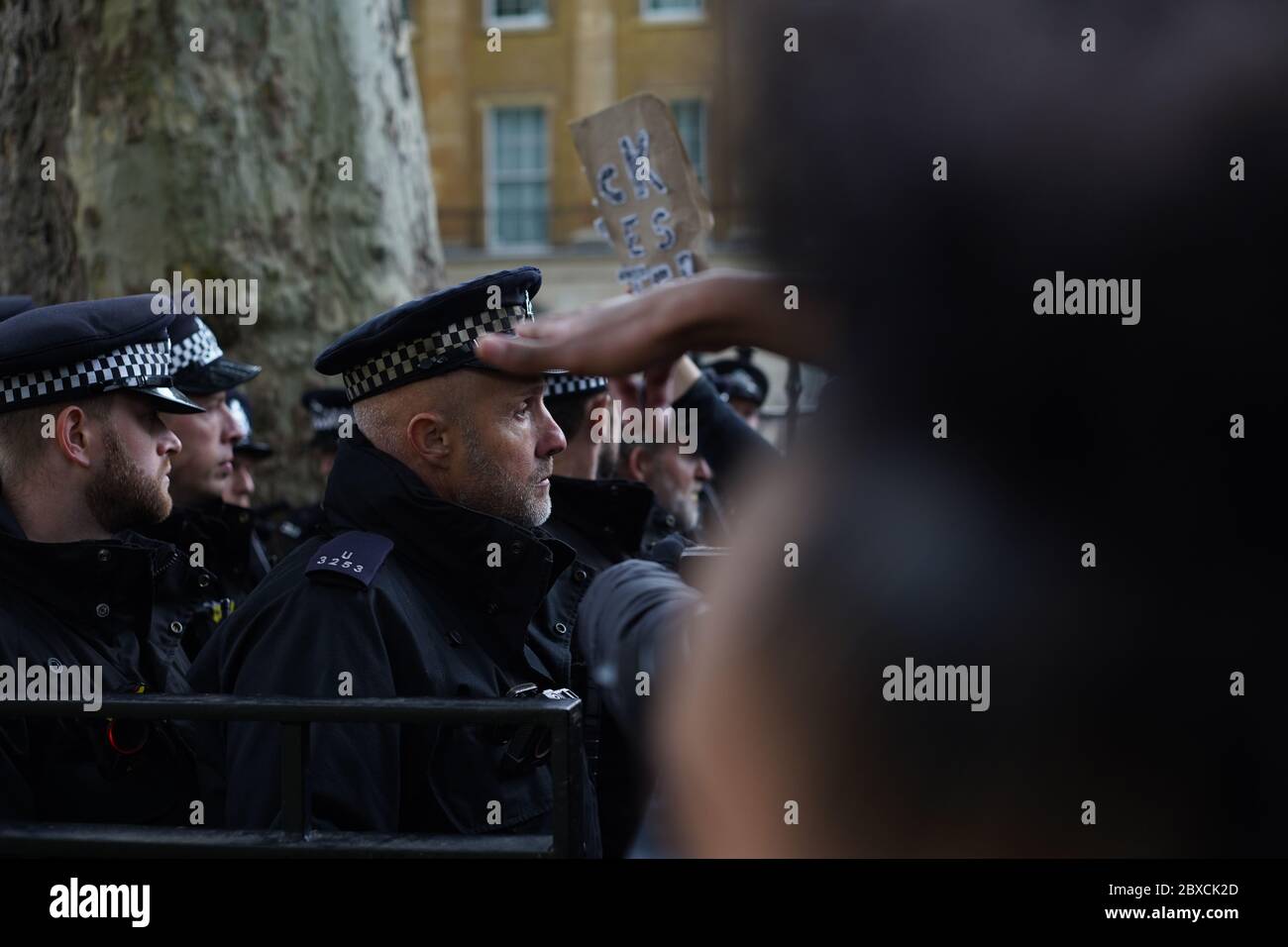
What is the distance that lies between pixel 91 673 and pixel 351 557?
24.9 inches

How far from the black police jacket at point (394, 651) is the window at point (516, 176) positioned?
71.3 ft

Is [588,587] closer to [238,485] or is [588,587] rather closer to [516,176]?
[238,485]

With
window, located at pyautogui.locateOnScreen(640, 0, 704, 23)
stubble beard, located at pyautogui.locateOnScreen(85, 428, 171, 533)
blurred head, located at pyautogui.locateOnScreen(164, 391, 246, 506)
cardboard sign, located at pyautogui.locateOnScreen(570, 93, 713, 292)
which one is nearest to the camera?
stubble beard, located at pyautogui.locateOnScreen(85, 428, 171, 533)

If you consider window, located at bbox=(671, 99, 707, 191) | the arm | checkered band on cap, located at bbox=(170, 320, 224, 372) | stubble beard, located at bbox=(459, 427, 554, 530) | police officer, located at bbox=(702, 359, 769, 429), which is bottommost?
police officer, located at bbox=(702, 359, 769, 429)

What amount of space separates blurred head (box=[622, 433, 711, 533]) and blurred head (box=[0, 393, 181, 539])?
2.51m

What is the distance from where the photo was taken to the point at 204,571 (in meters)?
3.68

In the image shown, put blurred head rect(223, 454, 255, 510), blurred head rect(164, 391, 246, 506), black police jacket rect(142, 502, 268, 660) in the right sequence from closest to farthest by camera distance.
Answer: black police jacket rect(142, 502, 268, 660)
blurred head rect(164, 391, 246, 506)
blurred head rect(223, 454, 255, 510)

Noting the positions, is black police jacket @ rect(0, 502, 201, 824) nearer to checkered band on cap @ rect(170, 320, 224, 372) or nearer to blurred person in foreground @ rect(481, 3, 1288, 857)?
checkered band on cap @ rect(170, 320, 224, 372)

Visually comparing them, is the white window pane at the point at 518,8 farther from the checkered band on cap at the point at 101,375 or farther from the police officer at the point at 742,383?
the checkered band on cap at the point at 101,375

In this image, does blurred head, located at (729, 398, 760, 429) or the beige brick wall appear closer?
blurred head, located at (729, 398, 760, 429)

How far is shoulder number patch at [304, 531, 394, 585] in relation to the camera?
2.45m

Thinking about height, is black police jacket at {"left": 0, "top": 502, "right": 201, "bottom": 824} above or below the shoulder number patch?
below

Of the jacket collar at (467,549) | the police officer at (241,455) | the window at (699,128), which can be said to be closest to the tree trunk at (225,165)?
the police officer at (241,455)

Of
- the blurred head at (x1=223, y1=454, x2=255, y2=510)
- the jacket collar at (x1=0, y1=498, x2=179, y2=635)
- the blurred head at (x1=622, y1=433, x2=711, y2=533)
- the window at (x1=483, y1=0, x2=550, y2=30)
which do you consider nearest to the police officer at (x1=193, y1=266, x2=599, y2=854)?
the jacket collar at (x1=0, y1=498, x2=179, y2=635)
